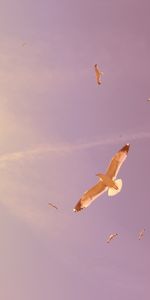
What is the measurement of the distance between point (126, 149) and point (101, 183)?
2.02 m

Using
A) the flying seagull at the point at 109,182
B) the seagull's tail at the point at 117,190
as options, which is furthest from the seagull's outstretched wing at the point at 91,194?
the seagull's tail at the point at 117,190

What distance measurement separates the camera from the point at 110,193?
2136 centimetres

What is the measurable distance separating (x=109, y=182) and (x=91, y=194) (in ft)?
3.60

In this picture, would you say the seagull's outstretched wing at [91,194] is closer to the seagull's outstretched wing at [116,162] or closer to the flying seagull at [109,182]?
the flying seagull at [109,182]

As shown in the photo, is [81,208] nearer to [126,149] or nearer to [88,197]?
[88,197]

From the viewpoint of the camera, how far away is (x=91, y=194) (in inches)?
892

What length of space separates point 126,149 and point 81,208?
3.35m

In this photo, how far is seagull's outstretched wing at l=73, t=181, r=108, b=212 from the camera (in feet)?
73.6

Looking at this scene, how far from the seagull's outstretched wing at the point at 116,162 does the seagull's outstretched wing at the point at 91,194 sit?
0.73 meters

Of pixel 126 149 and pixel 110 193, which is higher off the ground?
pixel 126 149

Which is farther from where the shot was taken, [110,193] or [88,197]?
[88,197]

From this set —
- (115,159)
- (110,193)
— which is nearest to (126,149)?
(115,159)

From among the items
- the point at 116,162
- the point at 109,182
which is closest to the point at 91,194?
the point at 109,182

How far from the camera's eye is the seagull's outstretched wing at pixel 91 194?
22.4 meters
